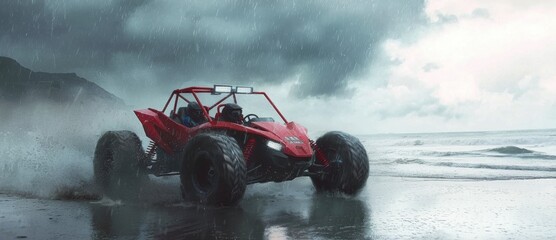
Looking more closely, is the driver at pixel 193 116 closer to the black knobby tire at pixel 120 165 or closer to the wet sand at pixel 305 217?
the black knobby tire at pixel 120 165

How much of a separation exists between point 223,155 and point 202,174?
96cm

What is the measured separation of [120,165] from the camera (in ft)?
29.9

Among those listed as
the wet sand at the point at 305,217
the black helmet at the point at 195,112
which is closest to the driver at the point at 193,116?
the black helmet at the point at 195,112

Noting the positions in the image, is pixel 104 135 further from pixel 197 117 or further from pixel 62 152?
pixel 62 152

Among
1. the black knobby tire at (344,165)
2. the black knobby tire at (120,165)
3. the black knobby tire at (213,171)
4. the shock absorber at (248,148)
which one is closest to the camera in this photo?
the black knobby tire at (213,171)

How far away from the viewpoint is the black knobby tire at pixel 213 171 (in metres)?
6.71

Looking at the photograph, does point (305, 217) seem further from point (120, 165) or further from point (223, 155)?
point (120, 165)

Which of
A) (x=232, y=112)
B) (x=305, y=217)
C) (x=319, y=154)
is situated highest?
(x=232, y=112)

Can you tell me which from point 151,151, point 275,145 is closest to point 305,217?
point 275,145

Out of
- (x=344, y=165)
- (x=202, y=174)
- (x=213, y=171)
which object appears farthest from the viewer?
(x=344, y=165)

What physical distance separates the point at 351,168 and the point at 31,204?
481 cm

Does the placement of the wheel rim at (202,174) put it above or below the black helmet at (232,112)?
below

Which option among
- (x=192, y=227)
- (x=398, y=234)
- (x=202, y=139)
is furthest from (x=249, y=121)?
(x=398, y=234)

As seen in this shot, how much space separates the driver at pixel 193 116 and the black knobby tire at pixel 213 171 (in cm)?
167
